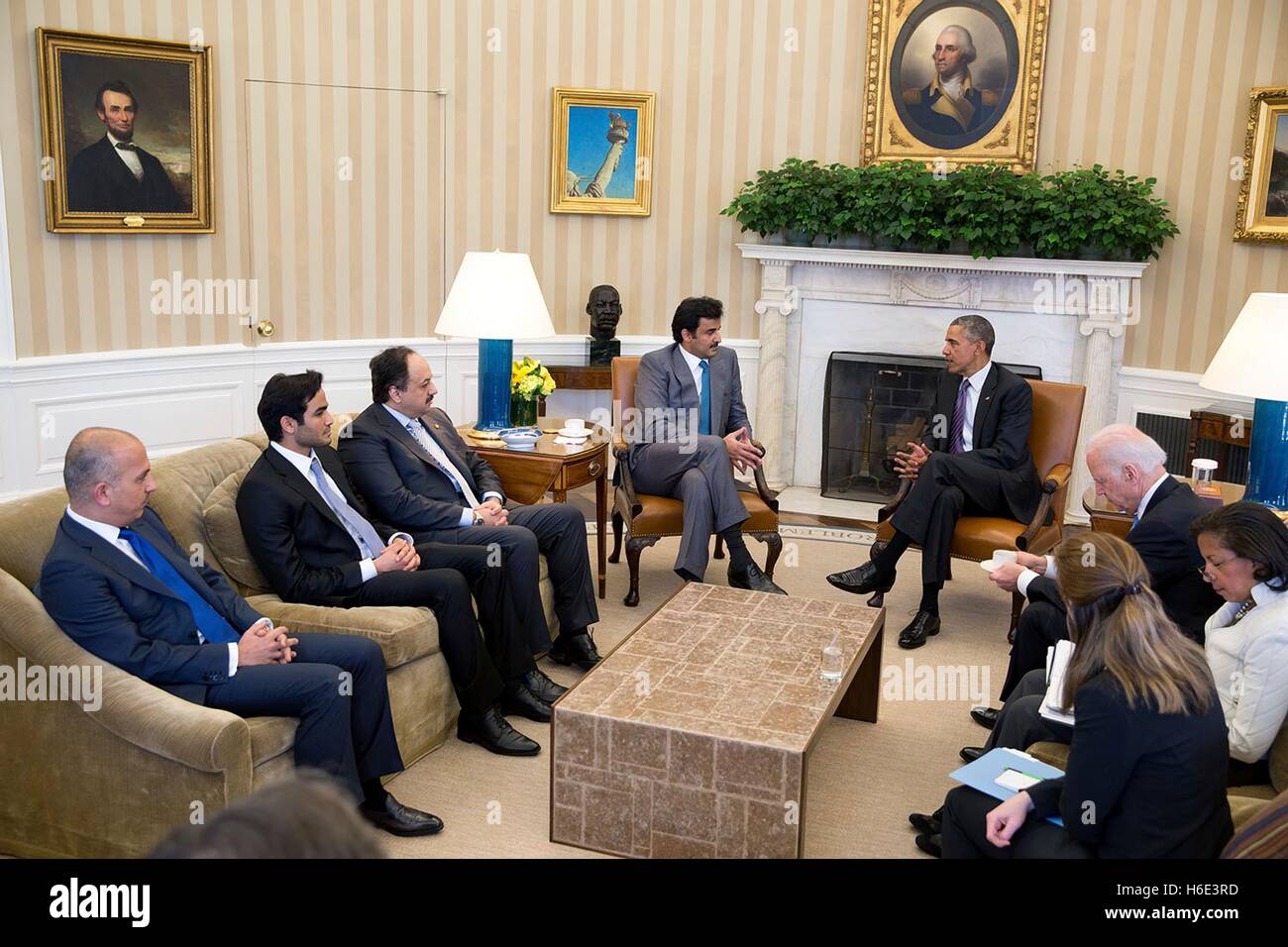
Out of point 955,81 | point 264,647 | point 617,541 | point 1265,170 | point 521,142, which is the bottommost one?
point 617,541

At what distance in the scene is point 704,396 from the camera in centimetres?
625

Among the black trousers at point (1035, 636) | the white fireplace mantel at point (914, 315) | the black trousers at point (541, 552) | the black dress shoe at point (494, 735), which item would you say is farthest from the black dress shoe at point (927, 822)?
the white fireplace mantel at point (914, 315)

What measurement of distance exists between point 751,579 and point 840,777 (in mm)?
1749

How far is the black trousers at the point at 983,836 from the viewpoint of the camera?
2.82 metres

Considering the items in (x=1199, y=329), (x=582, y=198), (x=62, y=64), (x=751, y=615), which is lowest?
(x=751, y=615)

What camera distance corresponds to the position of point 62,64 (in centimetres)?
644

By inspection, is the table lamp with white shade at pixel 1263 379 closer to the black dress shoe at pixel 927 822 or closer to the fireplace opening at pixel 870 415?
the black dress shoe at pixel 927 822

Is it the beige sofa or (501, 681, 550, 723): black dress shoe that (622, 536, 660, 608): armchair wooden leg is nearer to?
(501, 681, 550, 723): black dress shoe

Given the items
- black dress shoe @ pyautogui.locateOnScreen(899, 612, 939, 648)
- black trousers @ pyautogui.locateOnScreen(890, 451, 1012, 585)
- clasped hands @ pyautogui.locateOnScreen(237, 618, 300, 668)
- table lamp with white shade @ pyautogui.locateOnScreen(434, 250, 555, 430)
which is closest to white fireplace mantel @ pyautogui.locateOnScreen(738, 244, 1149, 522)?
black trousers @ pyautogui.locateOnScreen(890, 451, 1012, 585)

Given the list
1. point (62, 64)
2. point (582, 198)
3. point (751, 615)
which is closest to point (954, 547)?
point (751, 615)

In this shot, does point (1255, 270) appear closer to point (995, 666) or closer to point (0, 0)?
point (995, 666)

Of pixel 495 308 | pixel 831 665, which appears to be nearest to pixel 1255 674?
pixel 831 665

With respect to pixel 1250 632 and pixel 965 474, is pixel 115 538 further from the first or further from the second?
pixel 965 474

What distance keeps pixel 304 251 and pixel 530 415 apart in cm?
228
